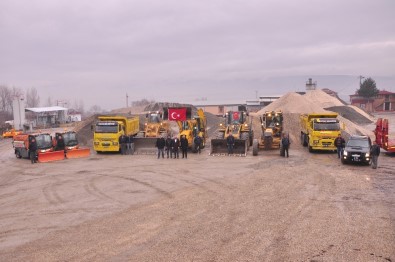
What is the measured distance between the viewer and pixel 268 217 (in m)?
12.0

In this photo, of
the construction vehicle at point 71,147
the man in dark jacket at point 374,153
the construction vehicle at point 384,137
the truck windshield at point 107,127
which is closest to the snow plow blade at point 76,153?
the construction vehicle at point 71,147

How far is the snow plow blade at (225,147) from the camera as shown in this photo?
27.0 meters

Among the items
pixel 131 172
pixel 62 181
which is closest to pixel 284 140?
pixel 131 172

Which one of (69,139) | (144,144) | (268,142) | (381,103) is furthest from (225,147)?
(381,103)

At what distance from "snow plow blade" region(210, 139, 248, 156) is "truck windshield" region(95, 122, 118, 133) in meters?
7.20

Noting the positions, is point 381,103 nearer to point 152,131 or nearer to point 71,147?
point 152,131

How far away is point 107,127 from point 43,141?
4.53m

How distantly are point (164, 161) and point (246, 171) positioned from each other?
6.32m

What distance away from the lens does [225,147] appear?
27641 millimetres

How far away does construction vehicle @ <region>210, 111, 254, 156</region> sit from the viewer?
89.1 feet

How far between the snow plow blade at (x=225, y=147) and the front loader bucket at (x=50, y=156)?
33.5 ft

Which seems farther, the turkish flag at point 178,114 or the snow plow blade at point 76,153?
the turkish flag at point 178,114

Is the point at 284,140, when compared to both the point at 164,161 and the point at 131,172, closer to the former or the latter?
the point at 164,161

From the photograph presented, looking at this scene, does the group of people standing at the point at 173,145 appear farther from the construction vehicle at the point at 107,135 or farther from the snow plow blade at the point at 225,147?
the construction vehicle at the point at 107,135
